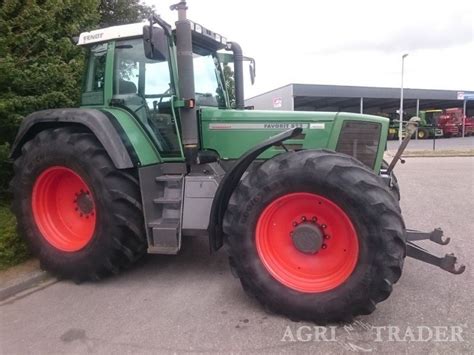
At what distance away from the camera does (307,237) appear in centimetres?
339

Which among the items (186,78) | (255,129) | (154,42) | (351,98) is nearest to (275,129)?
(255,129)

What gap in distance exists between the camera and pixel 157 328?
130 inches

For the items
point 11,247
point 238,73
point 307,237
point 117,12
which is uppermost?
point 117,12

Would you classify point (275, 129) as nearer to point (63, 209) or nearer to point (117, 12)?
point (63, 209)

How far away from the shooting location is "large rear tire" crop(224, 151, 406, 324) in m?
3.06

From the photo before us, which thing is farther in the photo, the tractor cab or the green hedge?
the green hedge

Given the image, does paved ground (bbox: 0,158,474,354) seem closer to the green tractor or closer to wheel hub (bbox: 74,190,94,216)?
the green tractor

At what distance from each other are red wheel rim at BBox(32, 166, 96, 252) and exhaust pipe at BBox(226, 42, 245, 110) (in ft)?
7.32

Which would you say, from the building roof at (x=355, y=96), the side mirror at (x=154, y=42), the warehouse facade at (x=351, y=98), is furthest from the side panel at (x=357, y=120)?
the building roof at (x=355, y=96)

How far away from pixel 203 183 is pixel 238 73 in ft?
6.38

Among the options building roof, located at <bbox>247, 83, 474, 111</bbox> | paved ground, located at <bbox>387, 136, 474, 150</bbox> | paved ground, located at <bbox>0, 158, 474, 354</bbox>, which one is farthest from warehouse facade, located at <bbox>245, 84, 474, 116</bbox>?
paved ground, located at <bbox>0, 158, 474, 354</bbox>

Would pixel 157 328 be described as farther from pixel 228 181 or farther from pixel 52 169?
pixel 52 169

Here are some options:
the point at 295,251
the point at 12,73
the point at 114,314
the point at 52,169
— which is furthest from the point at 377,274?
the point at 12,73

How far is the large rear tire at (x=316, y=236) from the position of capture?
10.0 feet
